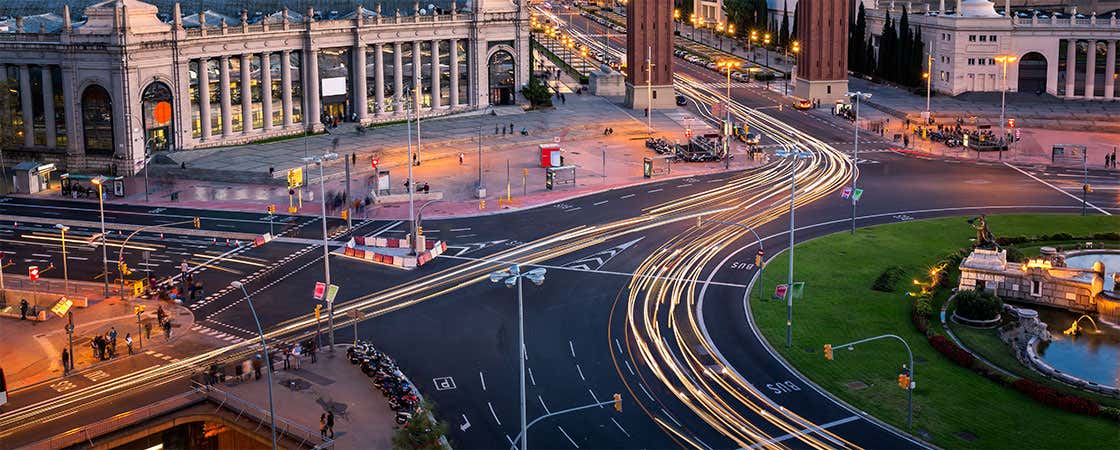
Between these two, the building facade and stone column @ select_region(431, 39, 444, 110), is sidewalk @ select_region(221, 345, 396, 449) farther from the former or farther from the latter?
the building facade

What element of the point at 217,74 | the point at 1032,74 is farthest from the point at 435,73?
the point at 1032,74

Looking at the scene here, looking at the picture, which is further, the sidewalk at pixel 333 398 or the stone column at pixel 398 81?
the stone column at pixel 398 81

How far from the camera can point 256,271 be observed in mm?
98750

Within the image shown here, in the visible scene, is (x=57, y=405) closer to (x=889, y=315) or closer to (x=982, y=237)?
(x=889, y=315)

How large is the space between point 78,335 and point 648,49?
4369 inches

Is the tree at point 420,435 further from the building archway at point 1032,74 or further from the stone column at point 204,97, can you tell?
the building archway at point 1032,74

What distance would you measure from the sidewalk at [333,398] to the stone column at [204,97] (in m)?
74.9

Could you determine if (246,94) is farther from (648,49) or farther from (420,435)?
(420,435)

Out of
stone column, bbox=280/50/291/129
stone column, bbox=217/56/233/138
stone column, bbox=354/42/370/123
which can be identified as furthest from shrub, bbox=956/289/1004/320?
stone column, bbox=354/42/370/123

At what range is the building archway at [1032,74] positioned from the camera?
182375 mm

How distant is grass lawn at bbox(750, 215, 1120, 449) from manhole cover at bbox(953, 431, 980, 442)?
5 cm

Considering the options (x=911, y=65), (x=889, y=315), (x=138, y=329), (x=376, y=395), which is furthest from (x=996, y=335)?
(x=911, y=65)

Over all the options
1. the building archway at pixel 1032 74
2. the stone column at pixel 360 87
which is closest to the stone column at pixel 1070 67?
the building archway at pixel 1032 74

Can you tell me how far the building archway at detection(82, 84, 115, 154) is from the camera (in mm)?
138875
